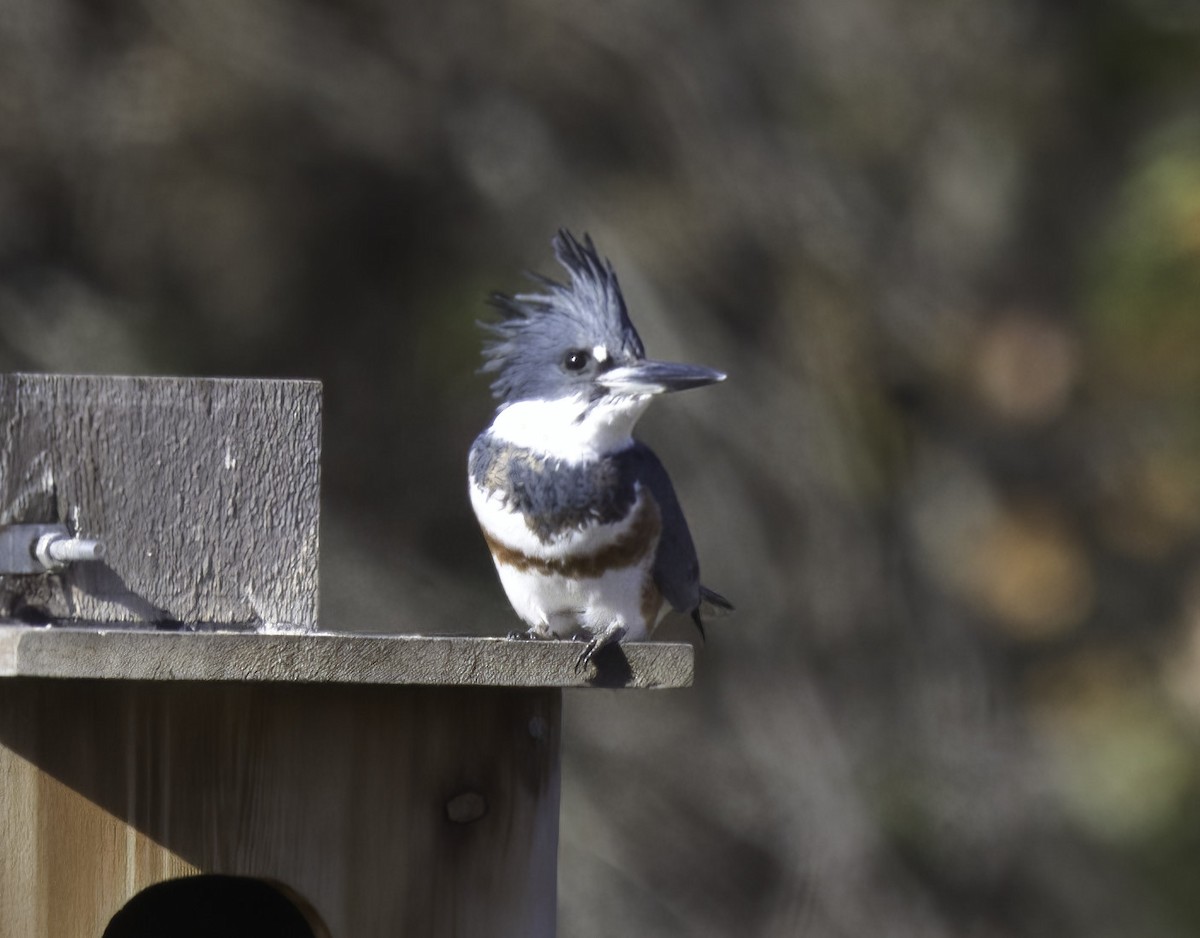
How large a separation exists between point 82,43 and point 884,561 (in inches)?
130

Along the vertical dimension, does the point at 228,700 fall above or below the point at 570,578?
below

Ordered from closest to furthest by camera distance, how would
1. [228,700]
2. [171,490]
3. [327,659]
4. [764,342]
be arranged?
1. [327,659]
2. [228,700]
3. [171,490]
4. [764,342]

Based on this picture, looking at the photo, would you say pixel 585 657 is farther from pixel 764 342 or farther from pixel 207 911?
pixel 764 342

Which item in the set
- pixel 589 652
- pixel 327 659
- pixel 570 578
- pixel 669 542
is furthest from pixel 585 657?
pixel 669 542

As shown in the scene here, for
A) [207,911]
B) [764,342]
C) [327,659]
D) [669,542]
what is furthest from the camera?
[764,342]

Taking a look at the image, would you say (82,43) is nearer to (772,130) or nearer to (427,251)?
(427,251)

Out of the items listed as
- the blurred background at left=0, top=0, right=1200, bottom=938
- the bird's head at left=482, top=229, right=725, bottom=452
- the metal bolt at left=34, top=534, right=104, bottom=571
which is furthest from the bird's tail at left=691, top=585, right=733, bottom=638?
the blurred background at left=0, top=0, right=1200, bottom=938

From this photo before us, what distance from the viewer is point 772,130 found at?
20.4 ft

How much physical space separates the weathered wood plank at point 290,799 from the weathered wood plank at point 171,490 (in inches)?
7.6

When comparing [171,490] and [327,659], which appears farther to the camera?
[171,490]

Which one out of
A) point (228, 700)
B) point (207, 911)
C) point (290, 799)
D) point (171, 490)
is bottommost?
point (207, 911)

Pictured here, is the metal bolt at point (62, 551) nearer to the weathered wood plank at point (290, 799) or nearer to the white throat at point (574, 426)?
the weathered wood plank at point (290, 799)

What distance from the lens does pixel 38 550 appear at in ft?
7.94

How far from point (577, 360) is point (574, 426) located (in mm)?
97
